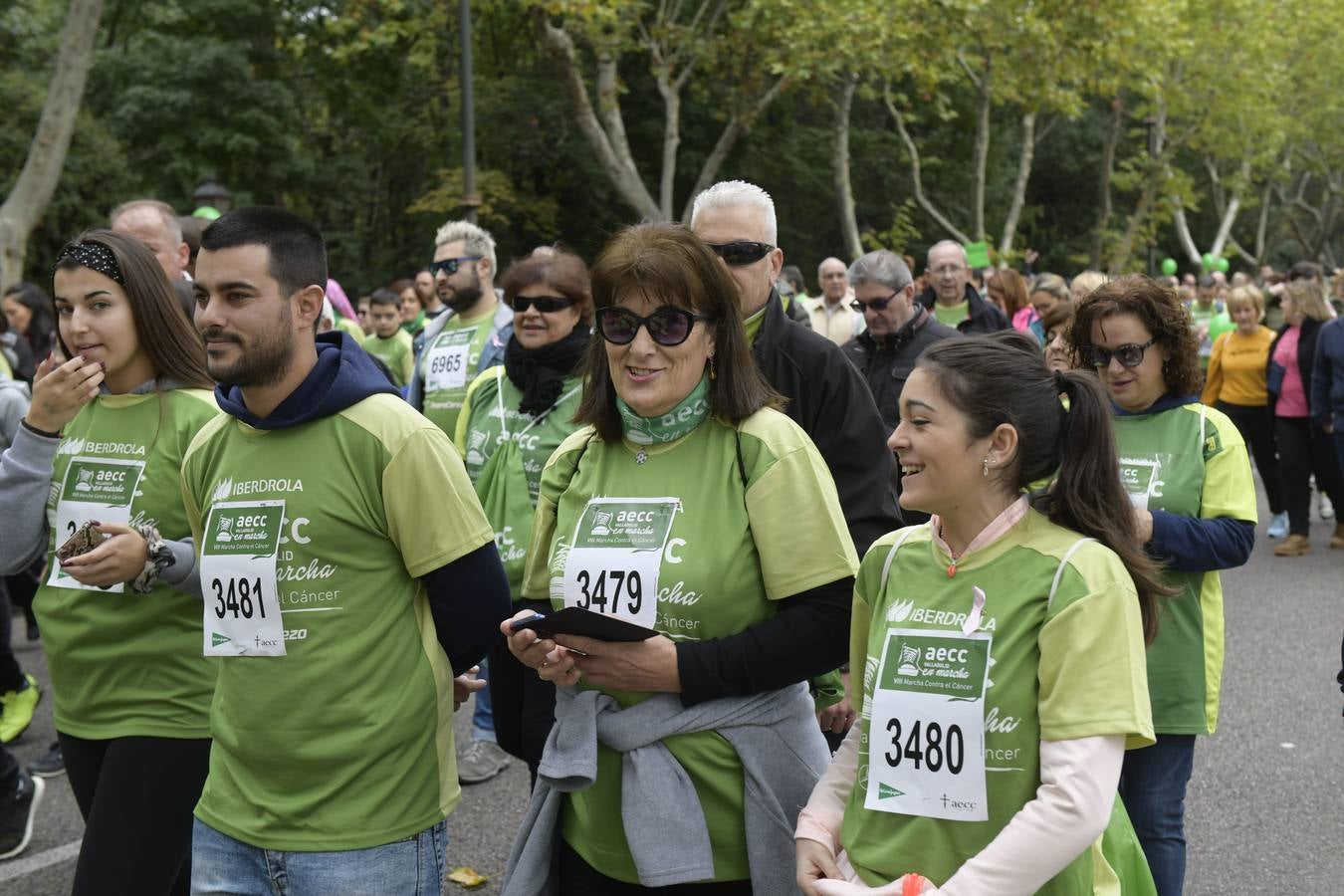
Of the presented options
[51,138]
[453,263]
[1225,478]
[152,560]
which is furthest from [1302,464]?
[51,138]

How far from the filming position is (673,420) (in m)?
2.87

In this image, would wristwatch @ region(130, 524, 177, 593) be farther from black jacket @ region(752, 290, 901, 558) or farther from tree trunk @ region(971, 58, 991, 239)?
tree trunk @ region(971, 58, 991, 239)

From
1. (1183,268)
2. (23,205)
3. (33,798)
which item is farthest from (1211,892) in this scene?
(1183,268)

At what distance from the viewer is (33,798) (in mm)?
5457

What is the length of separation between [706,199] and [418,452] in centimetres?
126

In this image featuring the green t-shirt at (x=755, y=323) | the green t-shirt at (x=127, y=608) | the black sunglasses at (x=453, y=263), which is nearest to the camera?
the green t-shirt at (x=127, y=608)

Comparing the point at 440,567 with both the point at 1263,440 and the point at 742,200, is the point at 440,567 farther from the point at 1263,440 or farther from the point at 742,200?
the point at 1263,440

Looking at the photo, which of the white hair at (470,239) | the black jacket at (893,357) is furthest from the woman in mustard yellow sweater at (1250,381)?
the white hair at (470,239)

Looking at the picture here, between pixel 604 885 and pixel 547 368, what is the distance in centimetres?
251

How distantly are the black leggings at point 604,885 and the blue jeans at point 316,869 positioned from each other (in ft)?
0.90

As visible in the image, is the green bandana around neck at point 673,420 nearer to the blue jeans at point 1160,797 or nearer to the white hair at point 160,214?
the blue jeans at point 1160,797

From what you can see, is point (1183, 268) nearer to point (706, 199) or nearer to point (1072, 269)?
point (1072, 269)

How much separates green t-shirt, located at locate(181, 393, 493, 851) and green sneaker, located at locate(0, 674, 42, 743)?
432cm

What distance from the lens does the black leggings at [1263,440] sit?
1259 centimetres
